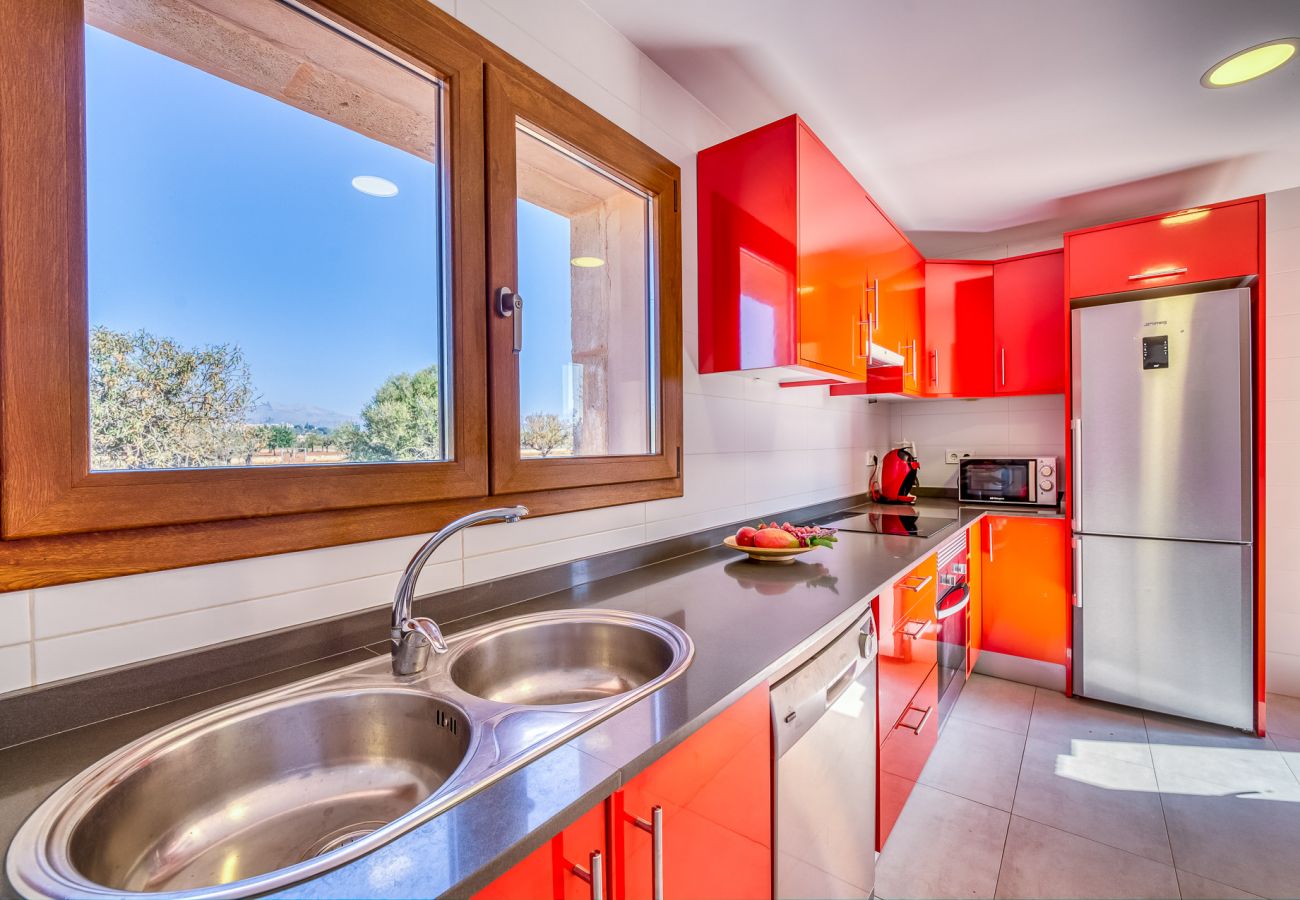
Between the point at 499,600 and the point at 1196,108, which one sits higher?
the point at 1196,108

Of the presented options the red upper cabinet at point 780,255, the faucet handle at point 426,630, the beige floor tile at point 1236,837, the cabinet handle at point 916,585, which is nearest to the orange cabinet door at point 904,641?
the cabinet handle at point 916,585

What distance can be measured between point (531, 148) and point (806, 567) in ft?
4.53

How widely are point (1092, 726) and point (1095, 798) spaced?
615 mm

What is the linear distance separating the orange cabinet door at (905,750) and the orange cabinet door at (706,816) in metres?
0.70

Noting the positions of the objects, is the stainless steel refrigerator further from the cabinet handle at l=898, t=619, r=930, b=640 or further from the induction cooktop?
the cabinet handle at l=898, t=619, r=930, b=640

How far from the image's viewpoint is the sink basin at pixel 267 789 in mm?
653

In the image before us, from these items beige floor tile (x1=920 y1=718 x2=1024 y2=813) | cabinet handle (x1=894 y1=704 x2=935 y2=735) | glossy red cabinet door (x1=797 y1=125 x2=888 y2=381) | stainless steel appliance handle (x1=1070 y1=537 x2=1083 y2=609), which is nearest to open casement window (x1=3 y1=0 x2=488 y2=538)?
glossy red cabinet door (x1=797 y1=125 x2=888 y2=381)

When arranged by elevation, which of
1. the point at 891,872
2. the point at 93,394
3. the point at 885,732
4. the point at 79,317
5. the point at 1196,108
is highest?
the point at 1196,108

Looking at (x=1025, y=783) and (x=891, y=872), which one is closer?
(x=891, y=872)

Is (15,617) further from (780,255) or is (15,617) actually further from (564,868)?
(780,255)

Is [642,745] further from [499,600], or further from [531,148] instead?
[531,148]

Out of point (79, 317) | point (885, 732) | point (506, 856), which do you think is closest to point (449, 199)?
point (79, 317)

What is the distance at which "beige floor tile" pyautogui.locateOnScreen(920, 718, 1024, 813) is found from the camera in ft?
6.51

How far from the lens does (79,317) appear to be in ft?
2.49
